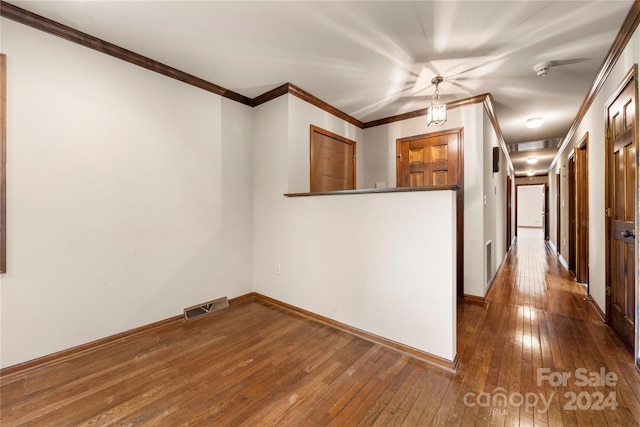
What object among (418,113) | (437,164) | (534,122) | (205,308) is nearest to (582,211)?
(534,122)

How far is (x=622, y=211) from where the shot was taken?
2291 mm

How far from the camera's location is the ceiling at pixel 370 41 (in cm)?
188

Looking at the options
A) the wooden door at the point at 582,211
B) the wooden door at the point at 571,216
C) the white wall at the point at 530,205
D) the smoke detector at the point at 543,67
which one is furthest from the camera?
the white wall at the point at 530,205

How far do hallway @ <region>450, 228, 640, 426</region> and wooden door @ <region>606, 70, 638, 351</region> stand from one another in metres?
0.24

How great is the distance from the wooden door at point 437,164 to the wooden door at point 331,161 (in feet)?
2.38

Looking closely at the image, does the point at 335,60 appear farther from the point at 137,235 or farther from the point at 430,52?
the point at 137,235

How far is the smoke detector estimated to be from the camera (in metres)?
2.54

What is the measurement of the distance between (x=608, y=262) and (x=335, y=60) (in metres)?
3.31

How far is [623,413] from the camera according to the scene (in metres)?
1.51

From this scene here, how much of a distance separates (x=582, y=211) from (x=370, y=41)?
3926 millimetres

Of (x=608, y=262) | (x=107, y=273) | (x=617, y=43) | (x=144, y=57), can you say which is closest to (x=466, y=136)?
(x=617, y=43)

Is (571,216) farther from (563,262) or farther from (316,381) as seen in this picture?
(316,381)

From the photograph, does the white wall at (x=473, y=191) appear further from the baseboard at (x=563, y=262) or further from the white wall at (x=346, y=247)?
the baseboard at (x=563, y=262)

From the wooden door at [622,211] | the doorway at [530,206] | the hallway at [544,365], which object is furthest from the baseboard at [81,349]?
the doorway at [530,206]
